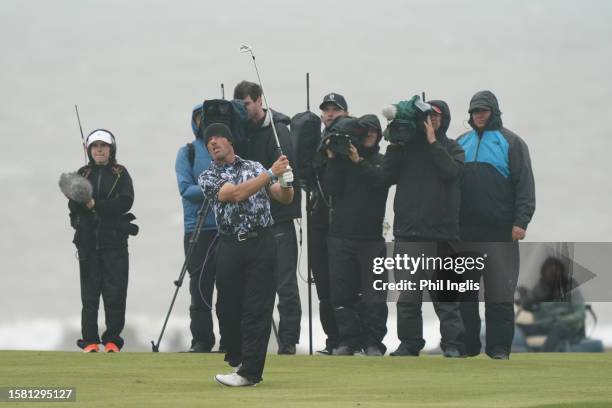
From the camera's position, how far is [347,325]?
15.7m

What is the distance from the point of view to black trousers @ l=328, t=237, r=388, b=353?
15711 mm

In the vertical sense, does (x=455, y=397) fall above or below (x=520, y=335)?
above

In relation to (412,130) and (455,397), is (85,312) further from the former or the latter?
(455,397)

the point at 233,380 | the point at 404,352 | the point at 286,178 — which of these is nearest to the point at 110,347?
the point at 404,352

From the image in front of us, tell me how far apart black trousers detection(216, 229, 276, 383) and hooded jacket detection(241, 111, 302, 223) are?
3.21 meters

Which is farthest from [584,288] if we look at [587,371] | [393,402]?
[393,402]

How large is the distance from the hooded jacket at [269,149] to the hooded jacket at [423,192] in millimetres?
1147

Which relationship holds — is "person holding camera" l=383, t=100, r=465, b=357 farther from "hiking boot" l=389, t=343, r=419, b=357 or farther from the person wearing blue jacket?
the person wearing blue jacket

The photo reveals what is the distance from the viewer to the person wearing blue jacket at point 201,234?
16234 mm

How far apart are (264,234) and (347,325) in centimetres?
342

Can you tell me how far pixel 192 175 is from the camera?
16.4 meters

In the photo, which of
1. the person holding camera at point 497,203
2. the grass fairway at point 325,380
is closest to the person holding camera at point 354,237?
the grass fairway at point 325,380

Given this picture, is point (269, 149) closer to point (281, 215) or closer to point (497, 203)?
point (281, 215)

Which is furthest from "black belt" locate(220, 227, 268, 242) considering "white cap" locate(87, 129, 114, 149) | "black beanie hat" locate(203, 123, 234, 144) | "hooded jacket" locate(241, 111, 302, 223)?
"white cap" locate(87, 129, 114, 149)
